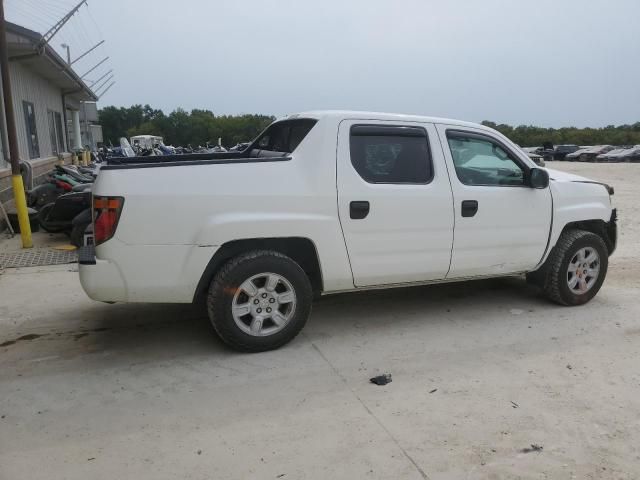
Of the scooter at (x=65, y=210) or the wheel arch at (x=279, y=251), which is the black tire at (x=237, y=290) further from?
the scooter at (x=65, y=210)

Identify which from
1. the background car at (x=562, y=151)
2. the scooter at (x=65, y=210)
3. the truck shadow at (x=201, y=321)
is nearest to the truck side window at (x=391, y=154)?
the truck shadow at (x=201, y=321)

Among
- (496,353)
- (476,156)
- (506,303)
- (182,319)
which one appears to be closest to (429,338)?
(496,353)

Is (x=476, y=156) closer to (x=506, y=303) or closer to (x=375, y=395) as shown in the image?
(x=506, y=303)

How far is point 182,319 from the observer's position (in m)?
4.77

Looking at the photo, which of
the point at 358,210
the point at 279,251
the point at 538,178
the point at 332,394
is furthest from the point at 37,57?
the point at 332,394

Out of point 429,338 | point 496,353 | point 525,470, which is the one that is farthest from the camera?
point 429,338

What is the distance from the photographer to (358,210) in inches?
160

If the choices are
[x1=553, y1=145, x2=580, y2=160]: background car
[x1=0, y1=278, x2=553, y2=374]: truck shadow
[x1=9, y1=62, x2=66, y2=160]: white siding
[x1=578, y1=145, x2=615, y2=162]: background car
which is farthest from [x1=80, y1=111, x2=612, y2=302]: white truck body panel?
[x1=553, y1=145, x2=580, y2=160]: background car

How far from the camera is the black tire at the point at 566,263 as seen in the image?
4.97 m

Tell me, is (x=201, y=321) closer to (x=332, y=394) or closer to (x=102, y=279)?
(x=102, y=279)

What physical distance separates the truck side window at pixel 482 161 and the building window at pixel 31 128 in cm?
1121

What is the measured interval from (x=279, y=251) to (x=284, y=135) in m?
1.26

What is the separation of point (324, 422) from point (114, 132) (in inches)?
3503

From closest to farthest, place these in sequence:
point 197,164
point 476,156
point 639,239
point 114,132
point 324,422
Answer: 1. point 324,422
2. point 197,164
3. point 476,156
4. point 639,239
5. point 114,132
